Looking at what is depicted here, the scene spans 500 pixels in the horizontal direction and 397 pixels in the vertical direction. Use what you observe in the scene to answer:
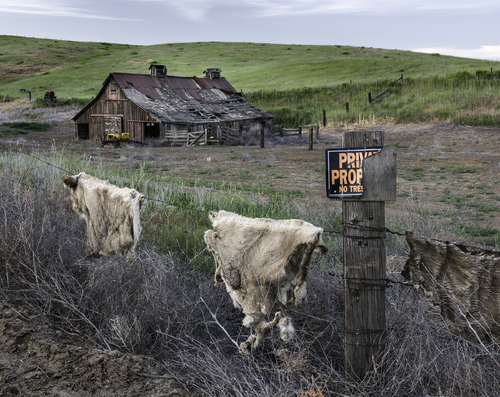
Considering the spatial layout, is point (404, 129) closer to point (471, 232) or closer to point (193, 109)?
point (193, 109)

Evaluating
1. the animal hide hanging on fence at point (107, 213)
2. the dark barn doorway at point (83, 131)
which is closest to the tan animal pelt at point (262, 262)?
the animal hide hanging on fence at point (107, 213)

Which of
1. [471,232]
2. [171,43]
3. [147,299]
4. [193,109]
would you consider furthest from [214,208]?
[171,43]

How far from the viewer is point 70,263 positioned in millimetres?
4680

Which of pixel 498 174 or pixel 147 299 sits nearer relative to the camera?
pixel 147 299

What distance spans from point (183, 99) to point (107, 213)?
32205 mm

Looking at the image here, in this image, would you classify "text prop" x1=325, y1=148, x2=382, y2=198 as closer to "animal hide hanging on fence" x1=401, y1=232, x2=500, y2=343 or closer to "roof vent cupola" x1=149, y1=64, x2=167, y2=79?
"animal hide hanging on fence" x1=401, y1=232, x2=500, y2=343

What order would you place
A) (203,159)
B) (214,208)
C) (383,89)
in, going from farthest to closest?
(383,89) → (203,159) → (214,208)

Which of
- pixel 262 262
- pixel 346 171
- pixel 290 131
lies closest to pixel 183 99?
pixel 290 131

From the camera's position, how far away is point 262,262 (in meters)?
3.26

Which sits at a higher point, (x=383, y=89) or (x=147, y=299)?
(x=383, y=89)

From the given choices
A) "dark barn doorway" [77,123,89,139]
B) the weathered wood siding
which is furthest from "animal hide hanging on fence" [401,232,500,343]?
"dark barn doorway" [77,123,89,139]

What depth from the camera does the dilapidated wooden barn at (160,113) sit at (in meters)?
31.9

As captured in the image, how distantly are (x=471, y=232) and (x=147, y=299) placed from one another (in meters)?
7.44

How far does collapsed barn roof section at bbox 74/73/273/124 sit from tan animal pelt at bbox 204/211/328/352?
28685mm
